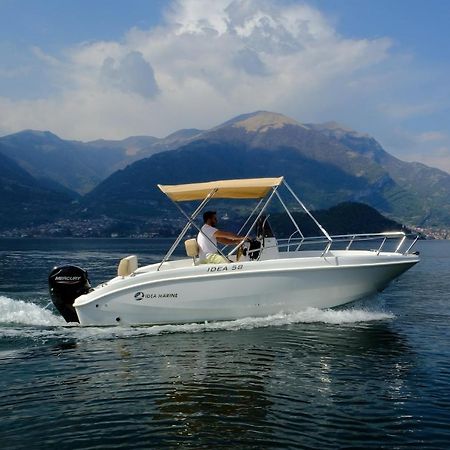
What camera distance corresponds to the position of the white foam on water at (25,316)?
1508 centimetres

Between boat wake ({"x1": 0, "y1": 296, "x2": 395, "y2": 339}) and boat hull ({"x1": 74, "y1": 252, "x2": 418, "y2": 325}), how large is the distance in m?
0.19

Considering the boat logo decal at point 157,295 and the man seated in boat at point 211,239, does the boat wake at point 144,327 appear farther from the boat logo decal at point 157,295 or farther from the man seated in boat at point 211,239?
the man seated in boat at point 211,239

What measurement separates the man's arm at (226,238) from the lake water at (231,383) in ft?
7.57

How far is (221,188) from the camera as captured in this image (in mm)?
15148

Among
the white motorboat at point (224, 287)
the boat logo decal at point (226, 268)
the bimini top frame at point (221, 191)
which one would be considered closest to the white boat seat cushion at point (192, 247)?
the white motorboat at point (224, 287)

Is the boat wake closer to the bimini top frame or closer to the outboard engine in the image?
the outboard engine

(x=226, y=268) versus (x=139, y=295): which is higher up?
(x=226, y=268)

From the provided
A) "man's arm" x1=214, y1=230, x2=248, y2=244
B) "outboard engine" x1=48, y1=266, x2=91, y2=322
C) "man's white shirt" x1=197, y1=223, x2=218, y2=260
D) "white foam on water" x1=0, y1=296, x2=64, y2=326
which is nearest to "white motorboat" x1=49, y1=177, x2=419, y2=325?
"outboard engine" x1=48, y1=266, x2=91, y2=322

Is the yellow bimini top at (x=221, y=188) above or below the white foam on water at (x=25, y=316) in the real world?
above

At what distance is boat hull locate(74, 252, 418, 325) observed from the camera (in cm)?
1401

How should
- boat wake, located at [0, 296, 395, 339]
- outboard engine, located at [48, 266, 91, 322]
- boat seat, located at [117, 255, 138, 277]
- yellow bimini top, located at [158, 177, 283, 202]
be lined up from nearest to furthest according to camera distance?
boat wake, located at [0, 296, 395, 339] < boat seat, located at [117, 255, 138, 277] < outboard engine, located at [48, 266, 91, 322] < yellow bimini top, located at [158, 177, 283, 202]

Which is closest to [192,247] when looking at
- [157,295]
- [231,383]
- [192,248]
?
[192,248]

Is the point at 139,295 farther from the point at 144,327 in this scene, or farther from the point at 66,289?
the point at 66,289

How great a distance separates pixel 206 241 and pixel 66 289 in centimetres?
415
